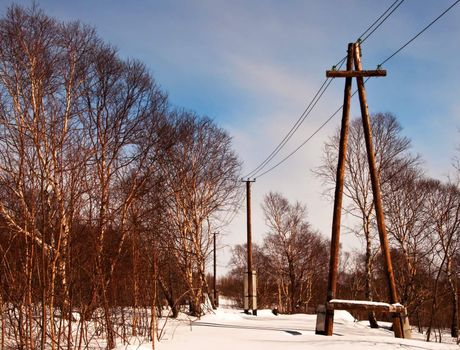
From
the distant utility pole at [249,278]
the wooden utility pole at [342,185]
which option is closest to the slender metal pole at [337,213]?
the wooden utility pole at [342,185]

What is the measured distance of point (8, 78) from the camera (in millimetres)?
11023

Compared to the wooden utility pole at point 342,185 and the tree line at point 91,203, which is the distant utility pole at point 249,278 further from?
the wooden utility pole at point 342,185

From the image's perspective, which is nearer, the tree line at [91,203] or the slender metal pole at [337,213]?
the tree line at [91,203]

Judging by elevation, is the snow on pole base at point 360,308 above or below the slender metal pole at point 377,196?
below

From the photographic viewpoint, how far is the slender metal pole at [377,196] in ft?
30.1

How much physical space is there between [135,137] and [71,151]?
857 centimetres

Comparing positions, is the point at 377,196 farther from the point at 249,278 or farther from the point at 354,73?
the point at 249,278

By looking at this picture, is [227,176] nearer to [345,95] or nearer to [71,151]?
[345,95]

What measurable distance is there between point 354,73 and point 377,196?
2.70 m

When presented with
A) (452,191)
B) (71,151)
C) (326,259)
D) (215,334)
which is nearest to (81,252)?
(71,151)

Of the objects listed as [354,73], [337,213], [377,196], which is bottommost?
[337,213]

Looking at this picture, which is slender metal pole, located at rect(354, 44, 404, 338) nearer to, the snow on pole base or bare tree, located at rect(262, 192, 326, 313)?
the snow on pole base

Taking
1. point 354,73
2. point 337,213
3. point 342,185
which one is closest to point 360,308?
point 337,213

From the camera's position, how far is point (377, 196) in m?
9.59
